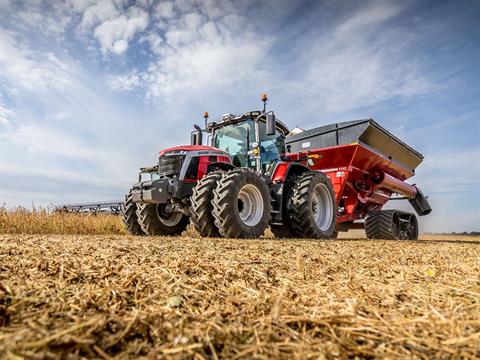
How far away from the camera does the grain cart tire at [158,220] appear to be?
6.26 m

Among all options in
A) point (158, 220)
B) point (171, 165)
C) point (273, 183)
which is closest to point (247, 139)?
point (273, 183)

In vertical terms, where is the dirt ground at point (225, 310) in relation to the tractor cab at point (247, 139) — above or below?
below

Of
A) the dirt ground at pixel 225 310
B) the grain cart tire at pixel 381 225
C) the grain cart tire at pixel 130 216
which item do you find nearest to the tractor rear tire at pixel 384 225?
the grain cart tire at pixel 381 225

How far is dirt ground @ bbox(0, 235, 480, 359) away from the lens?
3.26 feet

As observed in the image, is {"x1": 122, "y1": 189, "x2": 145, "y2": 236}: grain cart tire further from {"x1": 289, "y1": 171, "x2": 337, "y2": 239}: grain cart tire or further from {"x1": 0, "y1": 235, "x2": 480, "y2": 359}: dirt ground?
{"x1": 0, "y1": 235, "x2": 480, "y2": 359}: dirt ground

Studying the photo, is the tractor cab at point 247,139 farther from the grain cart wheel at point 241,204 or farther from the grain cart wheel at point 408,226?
the grain cart wheel at point 408,226

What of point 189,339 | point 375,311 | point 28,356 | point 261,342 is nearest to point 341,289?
point 375,311

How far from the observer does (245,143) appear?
23.2 ft

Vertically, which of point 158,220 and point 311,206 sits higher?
point 311,206

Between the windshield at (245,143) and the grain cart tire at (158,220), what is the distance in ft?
5.63

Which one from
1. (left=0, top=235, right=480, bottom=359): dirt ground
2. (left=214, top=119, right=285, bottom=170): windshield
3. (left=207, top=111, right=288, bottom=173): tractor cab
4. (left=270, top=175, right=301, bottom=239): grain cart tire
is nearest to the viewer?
(left=0, top=235, right=480, bottom=359): dirt ground

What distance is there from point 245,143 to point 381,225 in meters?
3.56

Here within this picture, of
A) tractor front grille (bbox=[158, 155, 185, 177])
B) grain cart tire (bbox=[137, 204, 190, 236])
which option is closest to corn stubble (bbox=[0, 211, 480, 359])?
tractor front grille (bbox=[158, 155, 185, 177])

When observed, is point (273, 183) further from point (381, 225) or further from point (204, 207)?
point (381, 225)
